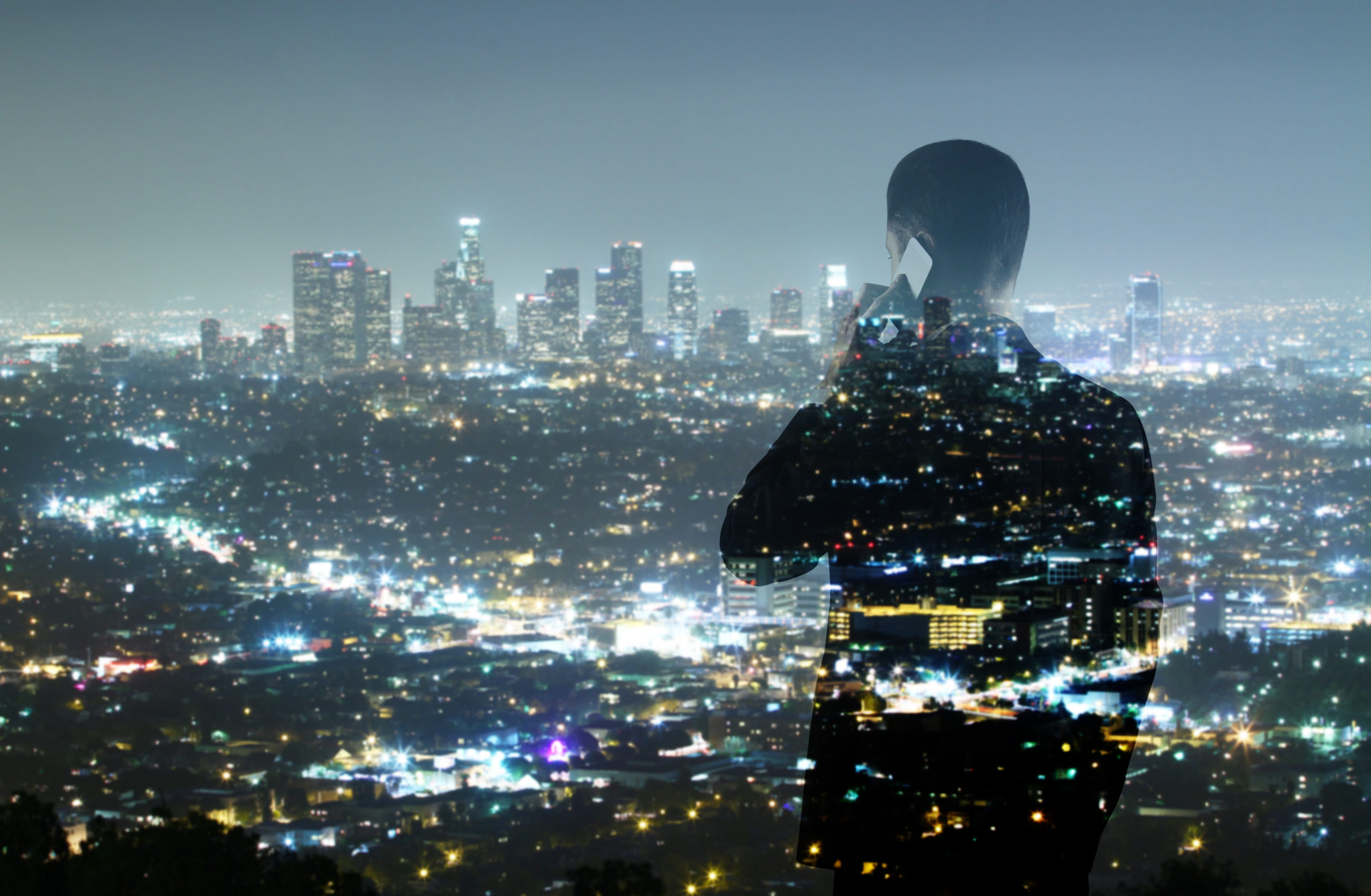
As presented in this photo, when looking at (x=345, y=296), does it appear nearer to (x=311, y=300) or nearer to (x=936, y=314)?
(x=311, y=300)

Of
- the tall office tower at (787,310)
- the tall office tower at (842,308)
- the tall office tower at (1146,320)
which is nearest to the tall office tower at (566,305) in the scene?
the tall office tower at (787,310)

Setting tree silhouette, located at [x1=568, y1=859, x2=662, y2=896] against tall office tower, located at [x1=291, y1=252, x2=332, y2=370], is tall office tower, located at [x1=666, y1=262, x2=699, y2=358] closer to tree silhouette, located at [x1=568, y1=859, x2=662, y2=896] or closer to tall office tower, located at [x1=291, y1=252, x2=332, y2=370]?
tall office tower, located at [x1=291, y1=252, x2=332, y2=370]

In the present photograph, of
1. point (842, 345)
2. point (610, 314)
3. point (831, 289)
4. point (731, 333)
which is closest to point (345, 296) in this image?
point (610, 314)

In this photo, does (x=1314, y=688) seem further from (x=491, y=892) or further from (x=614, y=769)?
(x=491, y=892)

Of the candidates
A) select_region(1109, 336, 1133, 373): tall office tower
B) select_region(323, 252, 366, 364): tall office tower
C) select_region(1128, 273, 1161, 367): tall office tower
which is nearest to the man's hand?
select_region(1109, 336, 1133, 373): tall office tower

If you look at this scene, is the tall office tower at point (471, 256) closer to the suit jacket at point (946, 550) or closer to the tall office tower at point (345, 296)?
the tall office tower at point (345, 296)
